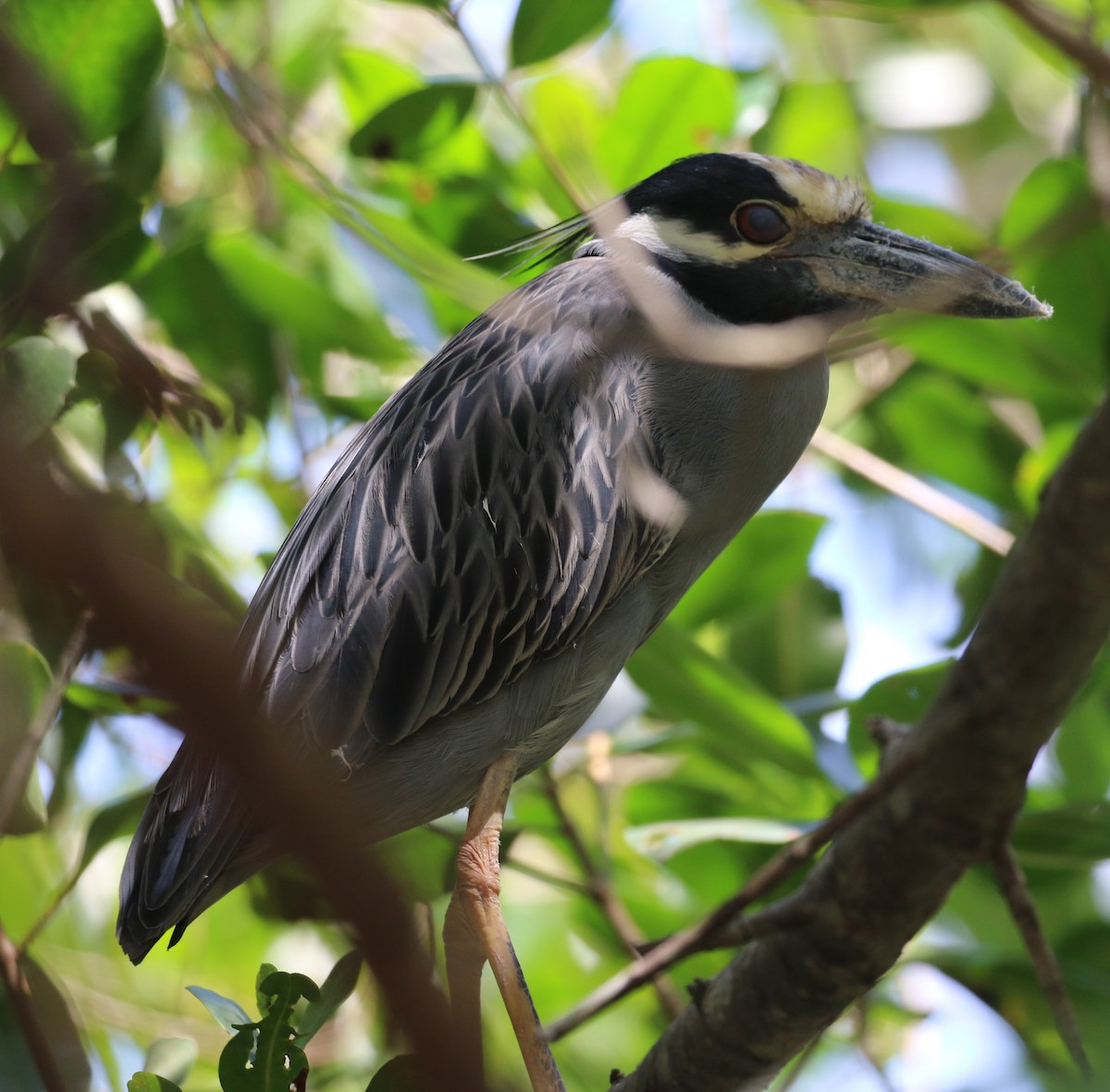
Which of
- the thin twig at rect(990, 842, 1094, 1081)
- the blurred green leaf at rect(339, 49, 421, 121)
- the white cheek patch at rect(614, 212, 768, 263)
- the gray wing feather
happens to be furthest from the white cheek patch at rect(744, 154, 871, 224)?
the thin twig at rect(990, 842, 1094, 1081)

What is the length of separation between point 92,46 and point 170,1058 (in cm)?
181

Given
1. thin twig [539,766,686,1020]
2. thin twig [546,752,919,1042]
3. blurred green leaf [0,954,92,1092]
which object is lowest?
thin twig [546,752,919,1042]

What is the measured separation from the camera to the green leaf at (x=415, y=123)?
2818 millimetres

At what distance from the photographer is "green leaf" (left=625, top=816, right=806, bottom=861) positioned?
244cm

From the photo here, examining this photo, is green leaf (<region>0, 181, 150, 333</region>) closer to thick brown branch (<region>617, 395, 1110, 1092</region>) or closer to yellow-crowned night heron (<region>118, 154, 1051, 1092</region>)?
yellow-crowned night heron (<region>118, 154, 1051, 1092</region>)

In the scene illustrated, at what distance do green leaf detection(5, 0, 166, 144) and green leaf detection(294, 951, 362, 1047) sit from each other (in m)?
1.66

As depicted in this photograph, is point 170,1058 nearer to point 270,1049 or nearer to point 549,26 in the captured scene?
point 270,1049

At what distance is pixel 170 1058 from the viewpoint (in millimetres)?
2082

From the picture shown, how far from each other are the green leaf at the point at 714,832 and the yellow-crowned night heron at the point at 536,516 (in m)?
0.26

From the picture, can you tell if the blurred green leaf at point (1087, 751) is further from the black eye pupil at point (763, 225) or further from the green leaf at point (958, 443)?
the black eye pupil at point (763, 225)

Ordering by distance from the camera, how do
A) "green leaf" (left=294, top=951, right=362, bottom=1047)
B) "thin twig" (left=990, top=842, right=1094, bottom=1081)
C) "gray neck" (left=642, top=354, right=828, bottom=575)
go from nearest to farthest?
"thin twig" (left=990, top=842, right=1094, bottom=1081) → "green leaf" (left=294, top=951, right=362, bottom=1047) → "gray neck" (left=642, top=354, right=828, bottom=575)

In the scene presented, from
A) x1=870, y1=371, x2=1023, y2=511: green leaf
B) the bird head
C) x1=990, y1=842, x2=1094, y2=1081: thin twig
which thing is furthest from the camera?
x1=870, y1=371, x2=1023, y2=511: green leaf

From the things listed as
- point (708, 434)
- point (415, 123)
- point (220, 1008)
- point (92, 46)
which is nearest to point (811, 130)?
point (415, 123)

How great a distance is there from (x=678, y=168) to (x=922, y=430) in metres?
0.83
